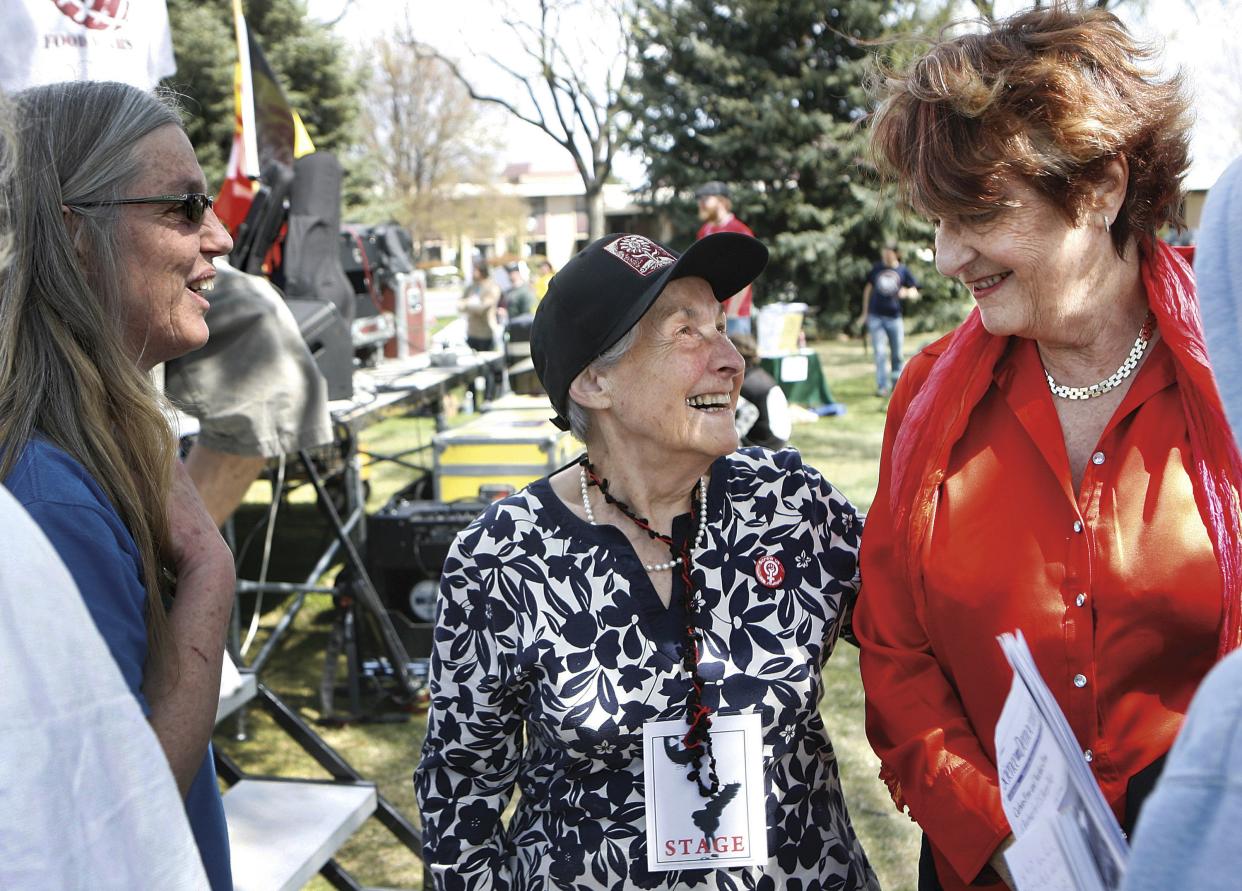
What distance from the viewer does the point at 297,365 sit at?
4207 mm

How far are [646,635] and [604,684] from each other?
0.36 feet

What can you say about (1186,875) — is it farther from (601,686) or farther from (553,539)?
(553,539)

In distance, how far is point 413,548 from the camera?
5.22 meters

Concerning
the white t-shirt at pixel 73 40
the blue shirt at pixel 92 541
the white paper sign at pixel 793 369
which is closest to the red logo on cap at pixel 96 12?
the white t-shirt at pixel 73 40

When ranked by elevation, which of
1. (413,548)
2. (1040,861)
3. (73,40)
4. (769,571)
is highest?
(73,40)

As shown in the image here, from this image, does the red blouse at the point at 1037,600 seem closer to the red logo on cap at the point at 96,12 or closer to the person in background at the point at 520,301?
the red logo on cap at the point at 96,12

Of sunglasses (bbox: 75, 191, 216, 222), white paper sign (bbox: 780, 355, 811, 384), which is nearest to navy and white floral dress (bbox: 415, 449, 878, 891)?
sunglasses (bbox: 75, 191, 216, 222)

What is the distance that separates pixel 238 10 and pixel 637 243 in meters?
4.31

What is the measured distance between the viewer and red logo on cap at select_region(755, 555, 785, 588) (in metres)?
1.88

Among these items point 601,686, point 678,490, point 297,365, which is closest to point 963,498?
point 678,490

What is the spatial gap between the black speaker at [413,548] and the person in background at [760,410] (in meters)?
1.33

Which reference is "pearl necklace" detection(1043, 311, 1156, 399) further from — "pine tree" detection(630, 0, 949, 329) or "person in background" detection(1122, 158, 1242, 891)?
"pine tree" detection(630, 0, 949, 329)

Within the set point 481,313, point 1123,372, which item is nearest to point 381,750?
point 1123,372

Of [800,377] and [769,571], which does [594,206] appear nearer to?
[800,377]
